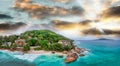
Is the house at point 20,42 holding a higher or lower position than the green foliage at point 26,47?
higher

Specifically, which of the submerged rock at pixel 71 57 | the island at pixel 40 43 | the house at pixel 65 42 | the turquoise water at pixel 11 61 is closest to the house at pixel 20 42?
the island at pixel 40 43

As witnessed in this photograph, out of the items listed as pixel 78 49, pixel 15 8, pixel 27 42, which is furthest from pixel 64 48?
pixel 15 8

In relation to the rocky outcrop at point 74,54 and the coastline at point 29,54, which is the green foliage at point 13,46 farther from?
the rocky outcrop at point 74,54

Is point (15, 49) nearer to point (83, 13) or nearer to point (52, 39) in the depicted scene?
point (52, 39)

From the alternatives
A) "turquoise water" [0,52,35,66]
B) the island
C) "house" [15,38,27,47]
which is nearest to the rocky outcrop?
the island

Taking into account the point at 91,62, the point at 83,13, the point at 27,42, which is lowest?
the point at 91,62

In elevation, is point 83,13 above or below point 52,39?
above
